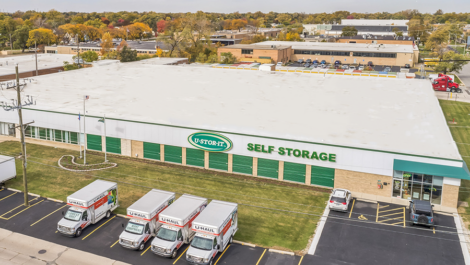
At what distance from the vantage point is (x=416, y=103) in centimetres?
5547

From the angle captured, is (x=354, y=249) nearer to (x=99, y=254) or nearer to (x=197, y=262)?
(x=197, y=262)

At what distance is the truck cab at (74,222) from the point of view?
96.5 feet

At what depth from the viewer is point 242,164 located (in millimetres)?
42469

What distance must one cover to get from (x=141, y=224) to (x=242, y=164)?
53.3 feet

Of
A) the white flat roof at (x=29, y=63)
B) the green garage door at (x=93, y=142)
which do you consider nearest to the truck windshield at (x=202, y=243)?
the green garage door at (x=93, y=142)

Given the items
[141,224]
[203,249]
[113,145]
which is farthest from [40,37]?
[203,249]

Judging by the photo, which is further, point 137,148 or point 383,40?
point 383,40

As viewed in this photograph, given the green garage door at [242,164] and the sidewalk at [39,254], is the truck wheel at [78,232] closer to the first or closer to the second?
the sidewalk at [39,254]

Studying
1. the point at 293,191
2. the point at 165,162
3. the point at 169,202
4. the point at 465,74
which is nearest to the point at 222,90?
the point at 165,162

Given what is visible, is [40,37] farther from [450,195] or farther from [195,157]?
[450,195]

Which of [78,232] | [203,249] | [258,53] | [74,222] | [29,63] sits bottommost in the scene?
[78,232]

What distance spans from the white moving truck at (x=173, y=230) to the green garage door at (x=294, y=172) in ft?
47.0

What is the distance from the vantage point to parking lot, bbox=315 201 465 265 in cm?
2772

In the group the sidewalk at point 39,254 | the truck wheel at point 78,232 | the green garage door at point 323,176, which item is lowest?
the sidewalk at point 39,254
